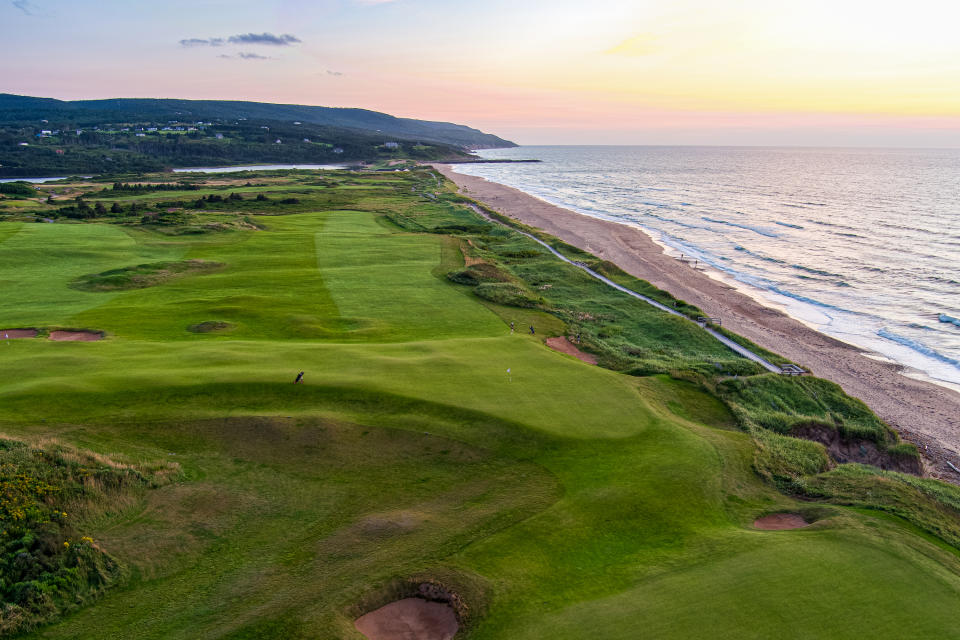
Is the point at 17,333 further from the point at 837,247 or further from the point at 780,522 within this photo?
the point at 837,247

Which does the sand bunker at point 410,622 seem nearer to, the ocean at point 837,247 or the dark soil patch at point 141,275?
the ocean at point 837,247

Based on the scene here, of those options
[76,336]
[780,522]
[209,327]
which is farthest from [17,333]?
[780,522]

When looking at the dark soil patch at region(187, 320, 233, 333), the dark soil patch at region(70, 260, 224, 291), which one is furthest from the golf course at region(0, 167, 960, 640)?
the dark soil patch at region(70, 260, 224, 291)

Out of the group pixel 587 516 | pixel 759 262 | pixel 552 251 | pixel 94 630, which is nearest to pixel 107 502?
pixel 94 630

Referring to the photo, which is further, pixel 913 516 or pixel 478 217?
pixel 478 217

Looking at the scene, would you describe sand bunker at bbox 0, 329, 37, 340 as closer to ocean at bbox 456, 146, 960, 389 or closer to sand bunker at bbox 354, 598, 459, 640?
sand bunker at bbox 354, 598, 459, 640

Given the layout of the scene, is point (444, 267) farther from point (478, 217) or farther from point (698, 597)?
point (698, 597)
